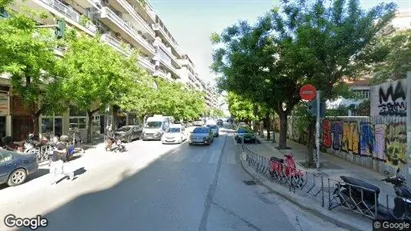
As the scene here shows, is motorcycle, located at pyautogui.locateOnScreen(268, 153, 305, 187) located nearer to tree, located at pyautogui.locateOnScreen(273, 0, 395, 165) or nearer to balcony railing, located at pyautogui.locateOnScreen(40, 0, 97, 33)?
tree, located at pyautogui.locateOnScreen(273, 0, 395, 165)

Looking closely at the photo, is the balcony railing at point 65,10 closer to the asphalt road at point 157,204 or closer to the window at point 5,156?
the window at point 5,156

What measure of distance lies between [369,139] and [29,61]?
48.6ft

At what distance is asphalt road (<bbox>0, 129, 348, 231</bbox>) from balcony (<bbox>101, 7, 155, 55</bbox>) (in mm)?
24205

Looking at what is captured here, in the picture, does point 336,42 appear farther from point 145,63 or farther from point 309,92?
point 145,63

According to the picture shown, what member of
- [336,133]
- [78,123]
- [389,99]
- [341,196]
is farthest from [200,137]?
[341,196]

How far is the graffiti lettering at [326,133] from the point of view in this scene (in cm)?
1820

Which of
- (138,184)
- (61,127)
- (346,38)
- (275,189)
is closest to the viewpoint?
(275,189)

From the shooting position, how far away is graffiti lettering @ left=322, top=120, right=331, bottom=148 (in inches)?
717

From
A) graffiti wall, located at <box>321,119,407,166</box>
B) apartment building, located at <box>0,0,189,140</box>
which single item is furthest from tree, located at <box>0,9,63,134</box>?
graffiti wall, located at <box>321,119,407,166</box>

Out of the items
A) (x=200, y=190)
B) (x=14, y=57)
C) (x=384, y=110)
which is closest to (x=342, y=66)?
(x=384, y=110)

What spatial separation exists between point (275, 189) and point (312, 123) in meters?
4.76

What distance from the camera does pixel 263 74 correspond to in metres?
16.4

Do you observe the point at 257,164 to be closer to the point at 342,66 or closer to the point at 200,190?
the point at 200,190

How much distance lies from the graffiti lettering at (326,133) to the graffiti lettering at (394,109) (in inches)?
230
